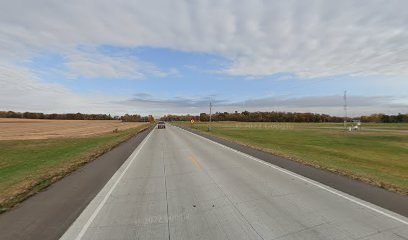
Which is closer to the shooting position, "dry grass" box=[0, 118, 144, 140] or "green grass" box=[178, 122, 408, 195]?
"green grass" box=[178, 122, 408, 195]

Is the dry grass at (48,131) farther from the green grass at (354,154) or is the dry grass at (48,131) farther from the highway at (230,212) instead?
the highway at (230,212)

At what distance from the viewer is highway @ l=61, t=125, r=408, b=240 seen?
18.1 feet

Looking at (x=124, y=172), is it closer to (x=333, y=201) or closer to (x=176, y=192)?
(x=176, y=192)

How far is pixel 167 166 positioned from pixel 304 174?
234 inches

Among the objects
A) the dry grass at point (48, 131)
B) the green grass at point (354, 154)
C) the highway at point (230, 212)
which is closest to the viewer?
the highway at point (230, 212)

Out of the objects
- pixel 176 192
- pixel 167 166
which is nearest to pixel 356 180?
pixel 176 192

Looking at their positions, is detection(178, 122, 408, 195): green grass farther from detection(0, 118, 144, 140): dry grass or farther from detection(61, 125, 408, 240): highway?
detection(0, 118, 144, 140): dry grass

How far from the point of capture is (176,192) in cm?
873

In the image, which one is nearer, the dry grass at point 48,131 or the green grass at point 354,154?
the green grass at point 354,154

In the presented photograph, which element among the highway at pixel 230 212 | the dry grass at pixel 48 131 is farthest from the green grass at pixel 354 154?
the dry grass at pixel 48 131

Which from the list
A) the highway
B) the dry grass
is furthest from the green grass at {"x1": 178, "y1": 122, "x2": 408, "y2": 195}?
the dry grass

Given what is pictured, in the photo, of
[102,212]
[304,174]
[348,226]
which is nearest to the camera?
[348,226]

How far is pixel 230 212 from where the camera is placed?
263 inches

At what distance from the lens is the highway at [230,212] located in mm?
5531
